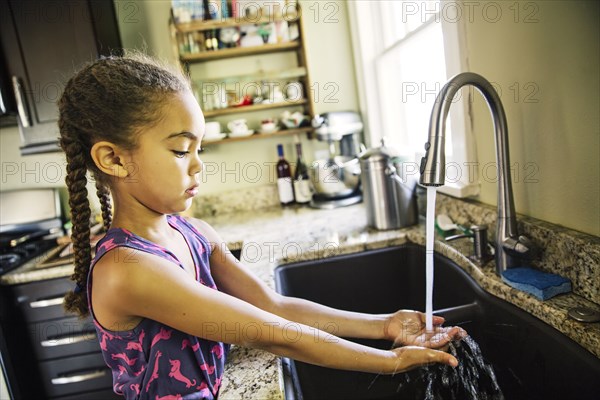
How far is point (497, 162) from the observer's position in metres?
0.87

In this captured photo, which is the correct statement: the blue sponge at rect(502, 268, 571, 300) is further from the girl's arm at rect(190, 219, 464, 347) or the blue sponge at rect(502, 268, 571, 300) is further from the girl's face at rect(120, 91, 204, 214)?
the girl's face at rect(120, 91, 204, 214)

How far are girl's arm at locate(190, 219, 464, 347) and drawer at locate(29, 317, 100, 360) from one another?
3.31 ft

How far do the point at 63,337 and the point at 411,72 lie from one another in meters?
1.82

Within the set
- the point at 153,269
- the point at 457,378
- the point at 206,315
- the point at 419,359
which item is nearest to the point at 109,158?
the point at 153,269

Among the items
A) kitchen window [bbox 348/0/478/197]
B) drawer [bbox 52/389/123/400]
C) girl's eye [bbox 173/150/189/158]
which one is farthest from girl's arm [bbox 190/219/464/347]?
drawer [bbox 52/389/123/400]

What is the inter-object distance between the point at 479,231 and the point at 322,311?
42 cm

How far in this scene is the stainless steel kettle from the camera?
4.62ft

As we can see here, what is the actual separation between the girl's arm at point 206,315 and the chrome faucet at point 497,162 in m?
0.29

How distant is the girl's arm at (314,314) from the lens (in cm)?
89

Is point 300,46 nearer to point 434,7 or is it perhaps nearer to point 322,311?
point 434,7

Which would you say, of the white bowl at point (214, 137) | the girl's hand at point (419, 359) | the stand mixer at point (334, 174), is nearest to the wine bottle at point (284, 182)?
the stand mixer at point (334, 174)

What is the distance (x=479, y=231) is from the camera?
1.00m

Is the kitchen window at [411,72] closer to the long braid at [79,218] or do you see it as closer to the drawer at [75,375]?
the long braid at [79,218]

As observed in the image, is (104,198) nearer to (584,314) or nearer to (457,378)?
(457,378)
